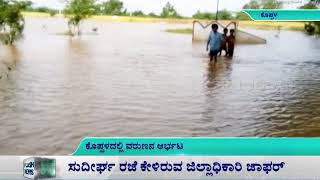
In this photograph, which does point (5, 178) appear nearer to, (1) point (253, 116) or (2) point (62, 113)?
(2) point (62, 113)

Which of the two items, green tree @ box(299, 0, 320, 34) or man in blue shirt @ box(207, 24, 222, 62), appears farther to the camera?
man in blue shirt @ box(207, 24, 222, 62)

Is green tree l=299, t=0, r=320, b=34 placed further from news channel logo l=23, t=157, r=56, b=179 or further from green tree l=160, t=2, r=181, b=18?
news channel logo l=23, t=157, r=56, b=179

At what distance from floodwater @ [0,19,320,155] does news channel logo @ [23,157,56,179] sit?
57 millimetres

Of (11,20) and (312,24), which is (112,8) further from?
(312,24)

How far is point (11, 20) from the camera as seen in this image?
9.94 ft

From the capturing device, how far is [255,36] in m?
3.11

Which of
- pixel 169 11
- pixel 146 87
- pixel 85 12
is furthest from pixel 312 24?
pixel 85 12

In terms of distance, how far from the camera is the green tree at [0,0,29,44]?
2949 millimetres

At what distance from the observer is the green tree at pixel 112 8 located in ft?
9.94

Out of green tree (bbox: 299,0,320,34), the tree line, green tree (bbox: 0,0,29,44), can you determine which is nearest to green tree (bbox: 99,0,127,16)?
the tree line

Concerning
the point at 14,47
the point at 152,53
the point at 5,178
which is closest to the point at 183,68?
the point at 152,53

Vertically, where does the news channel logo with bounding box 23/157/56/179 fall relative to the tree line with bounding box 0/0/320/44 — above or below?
below

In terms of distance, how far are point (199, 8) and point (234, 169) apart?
92 cm

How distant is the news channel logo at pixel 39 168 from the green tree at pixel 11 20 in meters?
0.67
